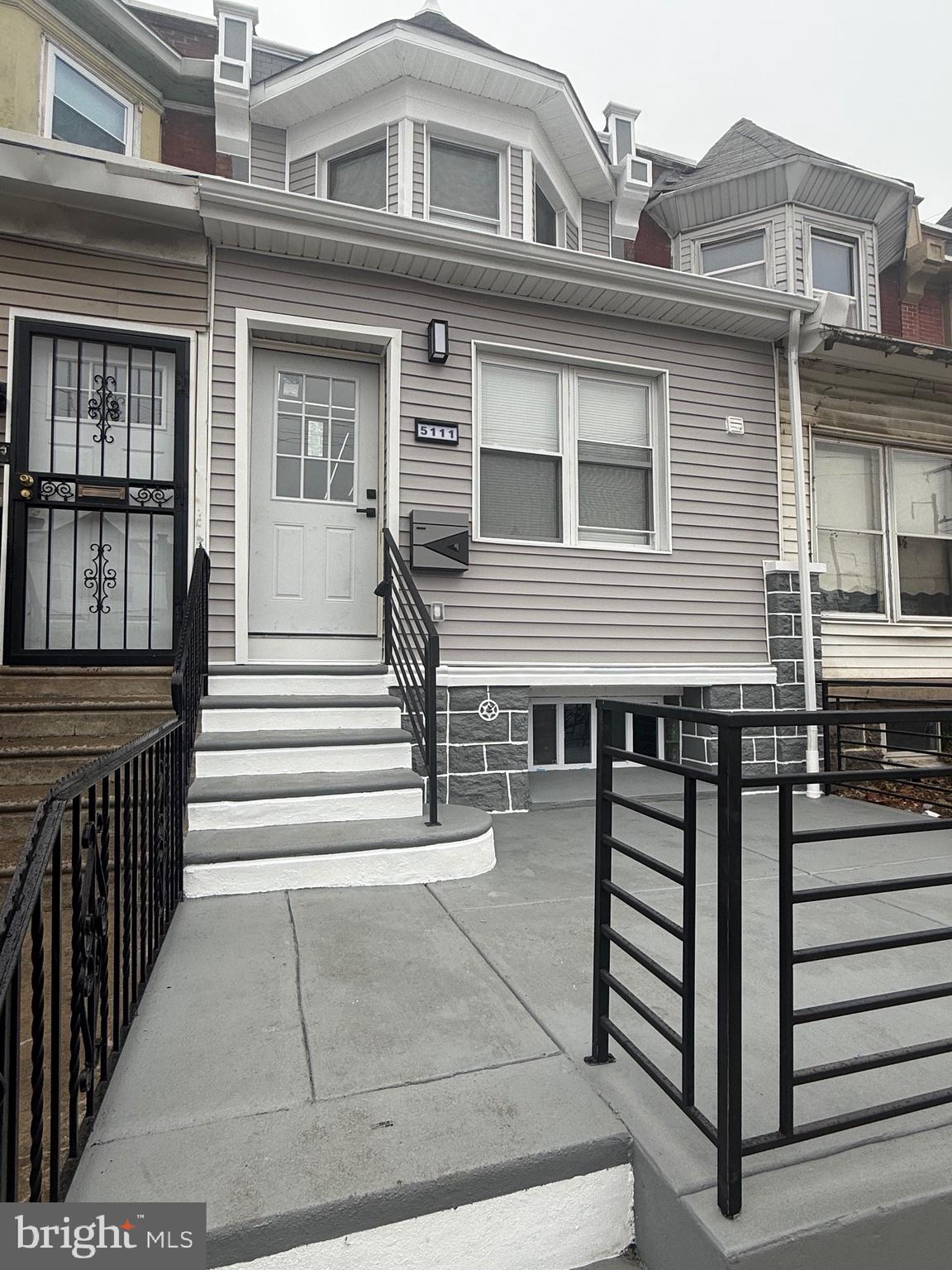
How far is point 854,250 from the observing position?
23.8 ft

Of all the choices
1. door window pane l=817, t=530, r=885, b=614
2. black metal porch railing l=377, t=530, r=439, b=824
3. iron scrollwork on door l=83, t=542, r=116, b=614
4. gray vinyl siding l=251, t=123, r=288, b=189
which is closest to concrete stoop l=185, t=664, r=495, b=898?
black metal porch railing l=377, t=530, r=439, b=824

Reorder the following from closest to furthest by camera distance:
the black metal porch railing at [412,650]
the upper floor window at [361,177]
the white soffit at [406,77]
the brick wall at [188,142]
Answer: the black metal porch railing at [412,650] → the white soffit at [406,77] → the upper floor window at [361,177] → the brick wall at [188,142]

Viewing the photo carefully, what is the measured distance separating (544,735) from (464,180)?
4.61 metres

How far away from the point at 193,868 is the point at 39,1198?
158cm

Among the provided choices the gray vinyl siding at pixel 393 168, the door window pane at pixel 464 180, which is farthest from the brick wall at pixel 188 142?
the door window pane at pixel 464 180

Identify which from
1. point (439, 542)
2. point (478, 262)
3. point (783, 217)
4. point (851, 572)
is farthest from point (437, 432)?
point (783, 217)

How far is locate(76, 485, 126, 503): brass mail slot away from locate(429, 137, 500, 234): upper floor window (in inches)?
134

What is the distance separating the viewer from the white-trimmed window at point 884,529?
5.77 metres

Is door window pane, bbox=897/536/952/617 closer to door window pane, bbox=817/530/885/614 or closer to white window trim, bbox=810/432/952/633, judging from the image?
white window trim, bbox=810/432/952/633

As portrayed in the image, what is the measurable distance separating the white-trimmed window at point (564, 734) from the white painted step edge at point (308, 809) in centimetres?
199

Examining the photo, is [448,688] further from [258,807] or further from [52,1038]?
[52,1038]

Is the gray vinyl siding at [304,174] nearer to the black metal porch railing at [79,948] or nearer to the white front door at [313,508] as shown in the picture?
the white front door at [313,508]

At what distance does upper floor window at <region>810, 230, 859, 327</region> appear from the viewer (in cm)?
707

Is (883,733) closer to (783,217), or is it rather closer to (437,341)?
(437,341)
